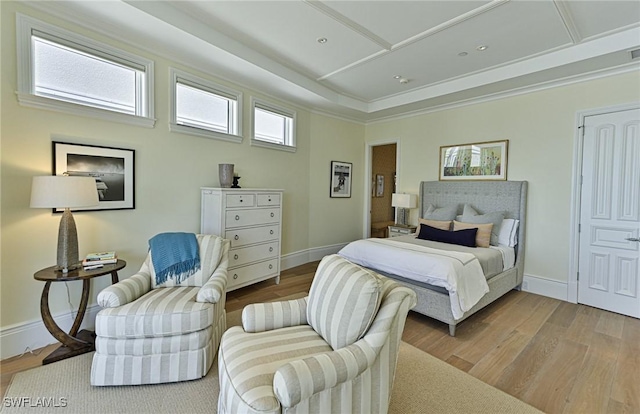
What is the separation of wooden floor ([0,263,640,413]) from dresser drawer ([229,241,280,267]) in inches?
18.1

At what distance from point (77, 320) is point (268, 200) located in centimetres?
219

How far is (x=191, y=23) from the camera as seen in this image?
272 centimetres

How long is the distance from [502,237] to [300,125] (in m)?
3.42

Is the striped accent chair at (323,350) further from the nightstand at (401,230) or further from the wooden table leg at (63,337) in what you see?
the nightstand at (401,230)

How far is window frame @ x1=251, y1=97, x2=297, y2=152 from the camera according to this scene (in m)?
4.11

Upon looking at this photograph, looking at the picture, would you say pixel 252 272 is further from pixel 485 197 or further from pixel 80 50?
pixel 485 197

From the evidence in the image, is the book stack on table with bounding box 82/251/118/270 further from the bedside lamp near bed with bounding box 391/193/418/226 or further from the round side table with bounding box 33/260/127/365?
the bedside lamp near bed with bounding box 391/193/418/226

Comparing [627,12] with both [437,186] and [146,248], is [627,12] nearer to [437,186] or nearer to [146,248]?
[437,186]

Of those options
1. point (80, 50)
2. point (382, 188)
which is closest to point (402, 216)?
point (382, 188)

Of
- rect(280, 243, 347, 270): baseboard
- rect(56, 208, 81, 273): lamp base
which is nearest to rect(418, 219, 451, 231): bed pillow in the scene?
rect(280, 243, 347, 270): baseboard

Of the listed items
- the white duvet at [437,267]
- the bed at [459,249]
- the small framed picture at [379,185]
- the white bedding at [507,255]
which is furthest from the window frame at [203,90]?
the small framed picture at [379,185]

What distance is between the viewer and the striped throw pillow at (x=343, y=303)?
1478mm

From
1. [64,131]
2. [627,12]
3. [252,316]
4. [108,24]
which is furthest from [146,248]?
[627,12]

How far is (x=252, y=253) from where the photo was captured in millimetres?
3631
